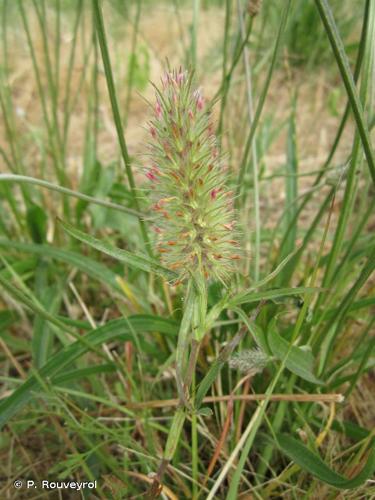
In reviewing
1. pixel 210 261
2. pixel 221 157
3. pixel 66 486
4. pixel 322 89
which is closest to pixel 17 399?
pixel 66 486

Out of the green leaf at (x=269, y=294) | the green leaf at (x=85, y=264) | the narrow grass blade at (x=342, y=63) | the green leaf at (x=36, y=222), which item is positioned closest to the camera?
the narrow grass blade at (x=342, y=63)

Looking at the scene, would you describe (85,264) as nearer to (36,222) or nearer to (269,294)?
(36,222)

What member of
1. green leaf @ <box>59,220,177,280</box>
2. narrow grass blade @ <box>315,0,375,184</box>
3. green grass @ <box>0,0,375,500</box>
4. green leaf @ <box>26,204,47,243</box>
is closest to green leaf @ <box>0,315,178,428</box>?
green grass @ <box>0,0,375,500</box>

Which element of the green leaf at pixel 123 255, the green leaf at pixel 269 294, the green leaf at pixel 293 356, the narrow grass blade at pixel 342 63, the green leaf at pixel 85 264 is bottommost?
the green leaf at pixel 293 356

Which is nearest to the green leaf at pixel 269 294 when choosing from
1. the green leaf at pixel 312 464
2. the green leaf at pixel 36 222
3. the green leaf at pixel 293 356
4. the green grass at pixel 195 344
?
the green grass at pixel 195 344

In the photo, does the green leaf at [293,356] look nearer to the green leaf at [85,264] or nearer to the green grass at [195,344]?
the green grass at [195,344]

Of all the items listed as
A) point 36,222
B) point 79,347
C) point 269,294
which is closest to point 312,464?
point 269,294
